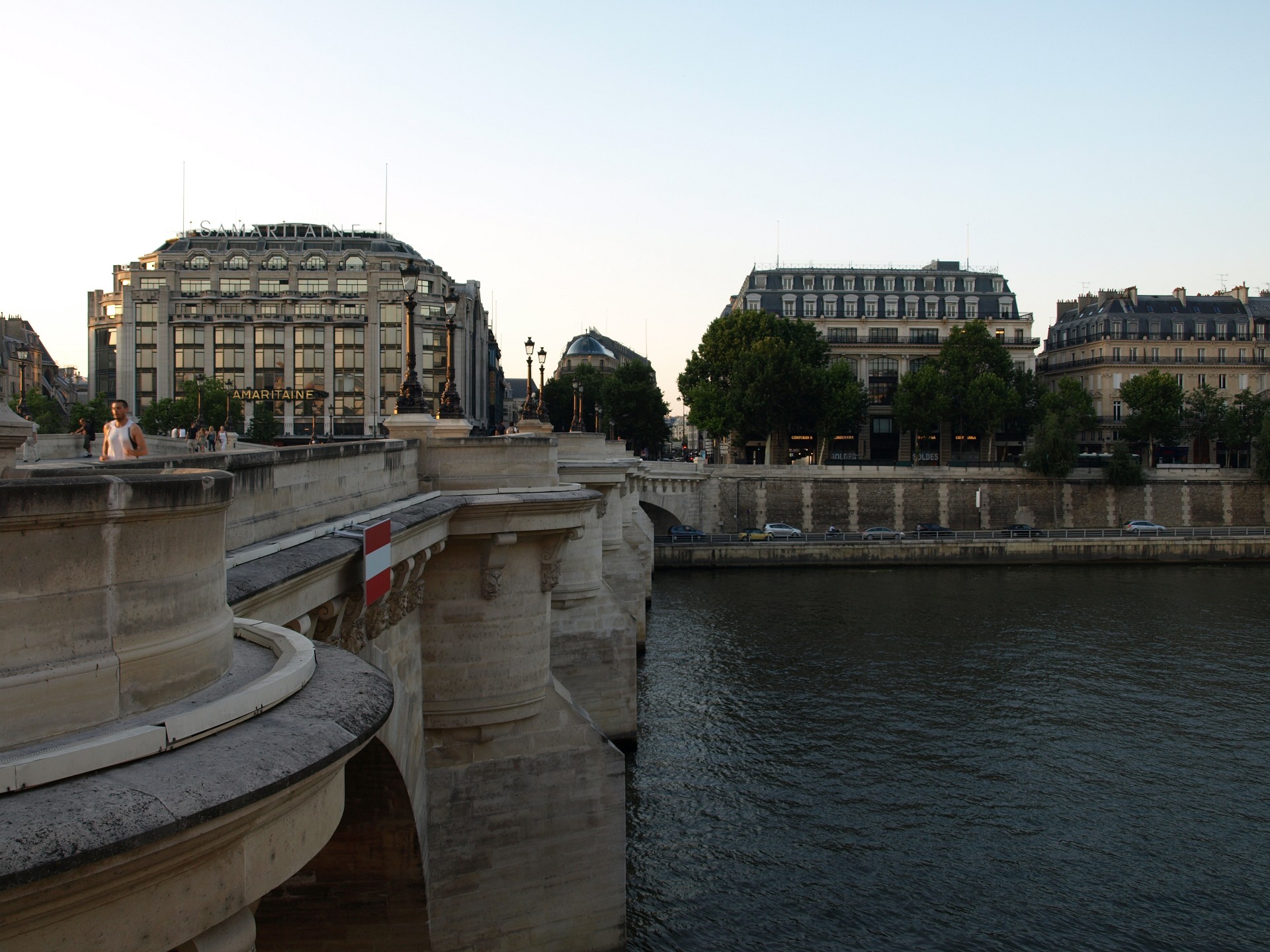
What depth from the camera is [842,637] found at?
34.3 metres

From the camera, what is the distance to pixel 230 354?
81.3 m

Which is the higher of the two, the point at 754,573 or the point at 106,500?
the point at 106,500

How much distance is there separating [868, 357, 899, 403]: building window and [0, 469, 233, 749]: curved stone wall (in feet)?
262

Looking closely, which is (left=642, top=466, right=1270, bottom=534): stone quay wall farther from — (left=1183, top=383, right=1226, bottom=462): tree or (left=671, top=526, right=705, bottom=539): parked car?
(left=1183, top=383, right=1226, bottom=462): tree

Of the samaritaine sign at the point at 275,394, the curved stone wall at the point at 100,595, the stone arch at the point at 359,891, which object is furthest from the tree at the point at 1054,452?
the curved stone wall at the point at 100,595

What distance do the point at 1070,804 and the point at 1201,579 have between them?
115 ft

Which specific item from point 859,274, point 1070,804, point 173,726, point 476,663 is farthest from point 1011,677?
point 859,274

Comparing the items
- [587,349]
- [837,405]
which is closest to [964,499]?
[837,405]

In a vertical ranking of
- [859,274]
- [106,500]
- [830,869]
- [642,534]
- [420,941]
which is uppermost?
[859,274]

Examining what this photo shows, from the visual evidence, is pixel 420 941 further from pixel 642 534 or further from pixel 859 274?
pixel 859 274

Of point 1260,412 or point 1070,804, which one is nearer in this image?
point 1070,804

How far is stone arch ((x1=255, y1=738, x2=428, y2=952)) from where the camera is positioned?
10.6 m

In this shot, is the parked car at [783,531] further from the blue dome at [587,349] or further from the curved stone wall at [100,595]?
the blue dome at [587,349]

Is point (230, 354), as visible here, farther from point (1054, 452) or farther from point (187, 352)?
point (1054, 452)
